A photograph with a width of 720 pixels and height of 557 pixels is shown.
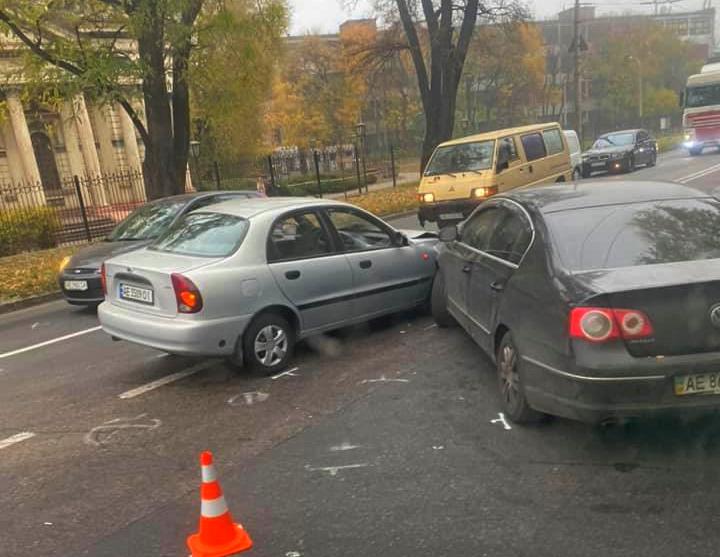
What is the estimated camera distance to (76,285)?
8578mm

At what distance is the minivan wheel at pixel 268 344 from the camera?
17.5 ft

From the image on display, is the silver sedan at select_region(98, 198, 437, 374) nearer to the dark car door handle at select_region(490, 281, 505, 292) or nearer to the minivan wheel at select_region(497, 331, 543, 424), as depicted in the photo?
the dark car door handle at select_region(490, 281, 505, 292)

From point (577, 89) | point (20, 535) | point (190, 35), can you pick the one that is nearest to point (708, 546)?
point (20, 535)

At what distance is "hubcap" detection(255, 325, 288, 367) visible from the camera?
17.7 ft

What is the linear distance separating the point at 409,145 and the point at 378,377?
57.4 meters

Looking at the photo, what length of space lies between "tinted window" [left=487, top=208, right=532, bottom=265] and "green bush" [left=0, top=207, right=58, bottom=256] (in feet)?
46.0

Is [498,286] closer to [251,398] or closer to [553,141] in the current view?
[251,398]

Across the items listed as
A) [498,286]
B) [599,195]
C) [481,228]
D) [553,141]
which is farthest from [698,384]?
[553,141]

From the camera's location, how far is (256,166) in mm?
33844

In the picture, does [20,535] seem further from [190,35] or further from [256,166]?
[256,166]

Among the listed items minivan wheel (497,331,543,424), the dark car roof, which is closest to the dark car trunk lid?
minivan wheel (497,331,543,424)

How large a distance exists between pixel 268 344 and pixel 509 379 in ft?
7.14

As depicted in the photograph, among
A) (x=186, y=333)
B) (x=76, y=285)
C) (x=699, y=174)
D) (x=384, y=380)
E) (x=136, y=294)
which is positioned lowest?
(x=699, y=174)

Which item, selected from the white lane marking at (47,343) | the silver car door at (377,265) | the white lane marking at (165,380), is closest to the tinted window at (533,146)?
the silver car door at (377,265)
